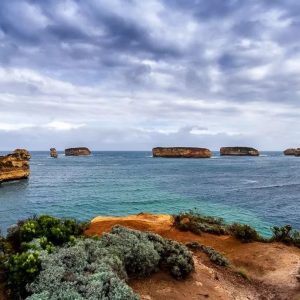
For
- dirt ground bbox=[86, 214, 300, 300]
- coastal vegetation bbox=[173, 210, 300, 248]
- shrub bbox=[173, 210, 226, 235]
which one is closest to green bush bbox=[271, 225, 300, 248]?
coastal vegetation bbox=[173, 210, 300, 248]

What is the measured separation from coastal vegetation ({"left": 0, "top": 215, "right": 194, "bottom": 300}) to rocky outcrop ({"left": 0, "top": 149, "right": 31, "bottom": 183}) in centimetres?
5872

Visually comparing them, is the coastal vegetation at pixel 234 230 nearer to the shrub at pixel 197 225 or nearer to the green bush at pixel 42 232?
the shrub at pixel 197 225

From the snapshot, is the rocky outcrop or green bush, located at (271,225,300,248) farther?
the rocky outcrop

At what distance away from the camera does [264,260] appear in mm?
16734

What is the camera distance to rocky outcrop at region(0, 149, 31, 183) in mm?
69500

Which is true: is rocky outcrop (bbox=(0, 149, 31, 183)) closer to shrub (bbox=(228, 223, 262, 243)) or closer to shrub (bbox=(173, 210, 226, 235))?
shrub (bbox=(173, 210, 226, 235))

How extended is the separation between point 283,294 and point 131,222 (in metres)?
10.2

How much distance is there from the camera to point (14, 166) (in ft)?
237

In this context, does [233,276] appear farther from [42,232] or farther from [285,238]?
[42,232]

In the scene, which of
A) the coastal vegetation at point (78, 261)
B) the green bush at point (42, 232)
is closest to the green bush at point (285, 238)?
the coastal vegetation at point (78, 261)

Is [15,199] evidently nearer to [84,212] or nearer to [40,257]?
[84,212]

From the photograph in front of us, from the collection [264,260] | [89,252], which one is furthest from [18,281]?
[264,260]

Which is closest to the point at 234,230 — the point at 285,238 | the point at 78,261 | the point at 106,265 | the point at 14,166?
the point at 285,238

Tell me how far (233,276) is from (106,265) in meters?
5.88
